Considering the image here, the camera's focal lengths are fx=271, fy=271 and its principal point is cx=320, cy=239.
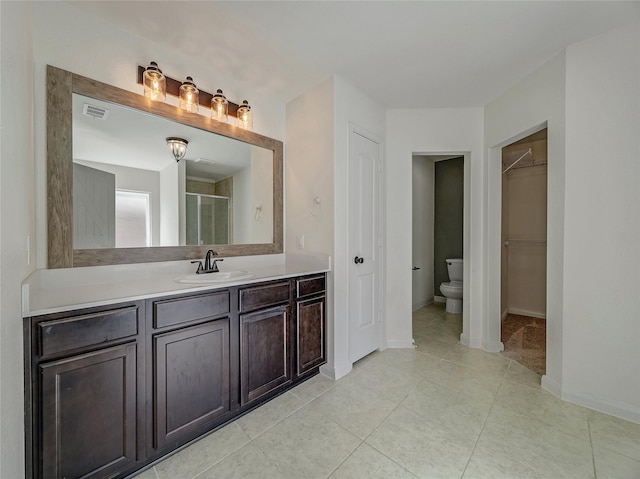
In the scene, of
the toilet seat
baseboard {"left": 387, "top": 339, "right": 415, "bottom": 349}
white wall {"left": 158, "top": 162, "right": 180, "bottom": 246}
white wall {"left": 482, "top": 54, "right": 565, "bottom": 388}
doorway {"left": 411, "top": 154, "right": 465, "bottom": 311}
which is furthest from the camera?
doorway {"left": 411, "top": 154, "right": 465, "bottom": 311}

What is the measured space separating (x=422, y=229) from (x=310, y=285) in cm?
291

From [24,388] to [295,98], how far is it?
2.62 meters

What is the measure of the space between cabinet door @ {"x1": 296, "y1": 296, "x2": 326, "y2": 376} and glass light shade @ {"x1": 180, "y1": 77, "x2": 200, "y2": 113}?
167 centimetres

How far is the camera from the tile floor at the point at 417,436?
139 centimetres

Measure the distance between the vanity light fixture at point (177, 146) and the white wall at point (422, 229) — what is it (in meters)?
3.25

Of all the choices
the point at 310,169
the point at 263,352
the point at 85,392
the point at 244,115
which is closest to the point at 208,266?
the point at 263,352

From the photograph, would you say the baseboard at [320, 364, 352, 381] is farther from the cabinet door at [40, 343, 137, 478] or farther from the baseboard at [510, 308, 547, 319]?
the baseboard at [510, 308, 547, 319]

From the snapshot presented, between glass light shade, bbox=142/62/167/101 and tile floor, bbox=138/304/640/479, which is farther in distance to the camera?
glass light shade, bbox=142/62/167/101

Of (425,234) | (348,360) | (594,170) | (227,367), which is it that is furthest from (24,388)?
(425,234)

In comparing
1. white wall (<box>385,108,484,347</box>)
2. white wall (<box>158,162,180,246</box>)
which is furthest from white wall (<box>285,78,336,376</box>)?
white wall (<box>158,162,180,246</box>)

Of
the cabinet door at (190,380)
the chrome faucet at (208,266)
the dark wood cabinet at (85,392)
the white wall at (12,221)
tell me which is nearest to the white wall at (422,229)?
the chrome faucet at (208,266)

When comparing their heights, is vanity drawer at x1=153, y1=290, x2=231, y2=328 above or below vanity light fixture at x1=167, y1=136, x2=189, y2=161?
below

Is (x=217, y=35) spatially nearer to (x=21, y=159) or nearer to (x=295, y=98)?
(x=295, y=98)

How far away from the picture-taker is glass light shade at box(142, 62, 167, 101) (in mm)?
1775
